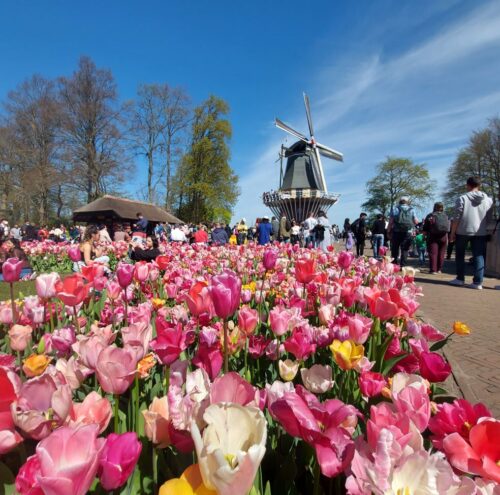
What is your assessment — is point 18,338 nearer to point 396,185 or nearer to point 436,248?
point 436,248

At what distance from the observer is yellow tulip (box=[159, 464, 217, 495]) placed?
1.94 ft

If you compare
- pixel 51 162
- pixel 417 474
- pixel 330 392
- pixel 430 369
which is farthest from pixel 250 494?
pixel 51 162

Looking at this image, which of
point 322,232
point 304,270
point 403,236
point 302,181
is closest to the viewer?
point 304,270

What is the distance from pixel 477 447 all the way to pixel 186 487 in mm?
575

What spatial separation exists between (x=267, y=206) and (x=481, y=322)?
3861cm

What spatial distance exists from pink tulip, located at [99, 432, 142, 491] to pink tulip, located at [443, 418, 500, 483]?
2.07ft

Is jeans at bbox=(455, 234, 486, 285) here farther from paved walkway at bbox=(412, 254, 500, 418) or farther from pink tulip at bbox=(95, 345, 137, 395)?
pink tulip at bbox=(95, 345, 137, 395)

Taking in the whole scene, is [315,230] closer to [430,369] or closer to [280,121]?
[430,369]

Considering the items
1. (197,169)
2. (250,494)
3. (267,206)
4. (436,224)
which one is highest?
(197,169)

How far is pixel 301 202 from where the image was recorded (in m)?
38.9

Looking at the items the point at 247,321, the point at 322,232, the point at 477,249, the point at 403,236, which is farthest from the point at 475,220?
Result: the point at 247,321

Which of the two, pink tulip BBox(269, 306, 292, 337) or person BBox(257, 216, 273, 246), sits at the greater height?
person BBox(257, 216, 273, 246)

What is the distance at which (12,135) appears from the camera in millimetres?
26875

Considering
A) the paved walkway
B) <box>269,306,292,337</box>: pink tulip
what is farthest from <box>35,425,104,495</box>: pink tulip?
the paved walkway
